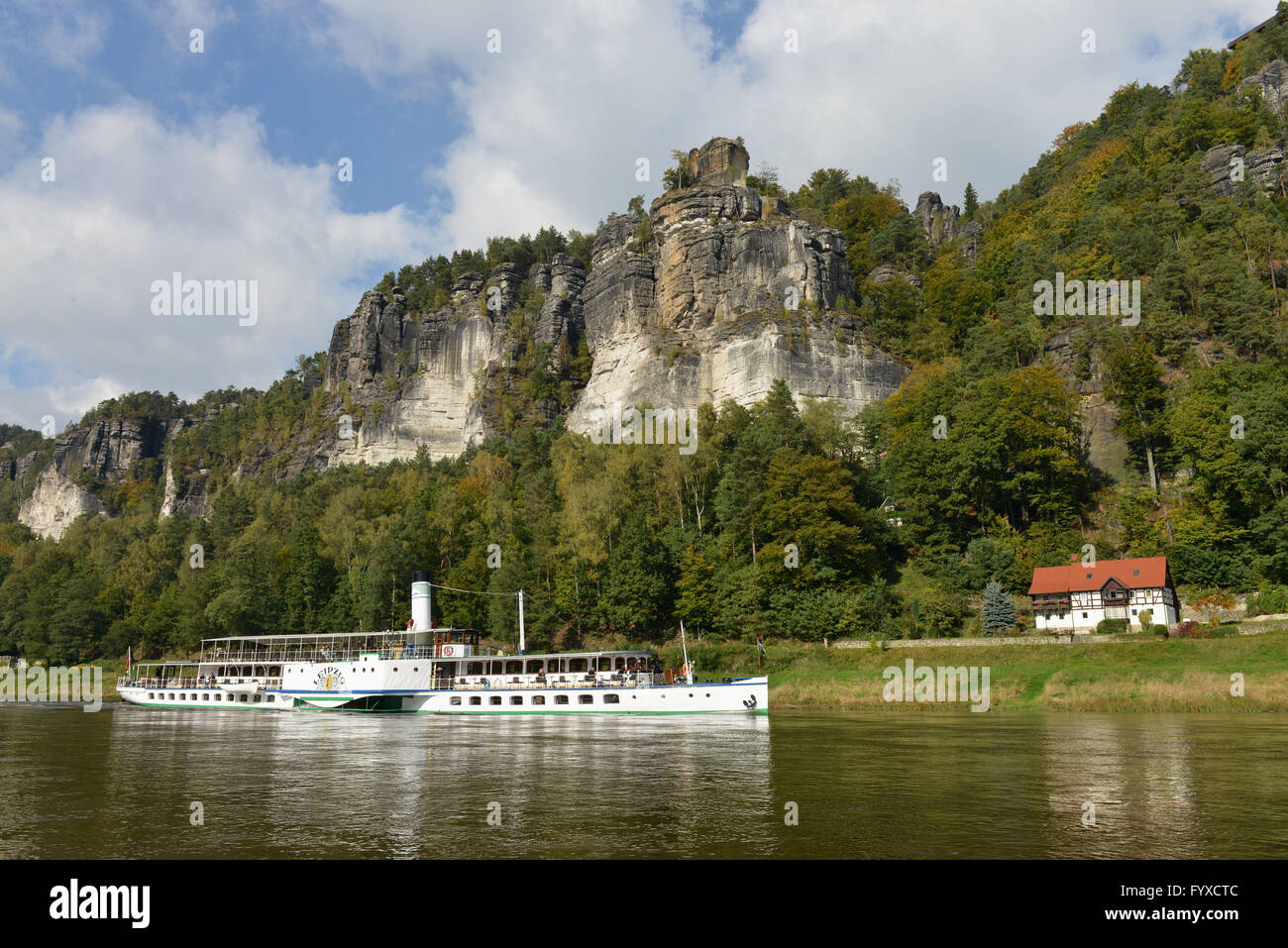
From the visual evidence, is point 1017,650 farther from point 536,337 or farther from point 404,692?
point 536,337

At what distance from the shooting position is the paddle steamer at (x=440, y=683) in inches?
2146

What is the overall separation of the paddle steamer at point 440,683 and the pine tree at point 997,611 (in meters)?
20.8

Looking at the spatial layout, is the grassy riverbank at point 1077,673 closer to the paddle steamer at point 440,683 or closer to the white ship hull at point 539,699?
the white ship hull at point 539,699

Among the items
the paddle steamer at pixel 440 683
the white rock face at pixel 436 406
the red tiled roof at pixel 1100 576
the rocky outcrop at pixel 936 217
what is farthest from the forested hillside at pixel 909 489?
the rocky outcrop at pixel 936 217

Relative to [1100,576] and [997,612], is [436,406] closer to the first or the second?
[997,612]

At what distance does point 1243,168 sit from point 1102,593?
8217 cm

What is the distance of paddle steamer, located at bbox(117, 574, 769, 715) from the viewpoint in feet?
179

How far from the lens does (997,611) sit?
6222cm

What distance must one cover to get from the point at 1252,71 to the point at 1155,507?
109296 millimetres

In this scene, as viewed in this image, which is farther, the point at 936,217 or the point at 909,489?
the point at 936,217

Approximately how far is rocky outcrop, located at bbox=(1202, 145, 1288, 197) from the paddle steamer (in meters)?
103

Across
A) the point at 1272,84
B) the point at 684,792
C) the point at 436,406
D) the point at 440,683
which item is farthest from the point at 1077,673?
the point at 1272,84
